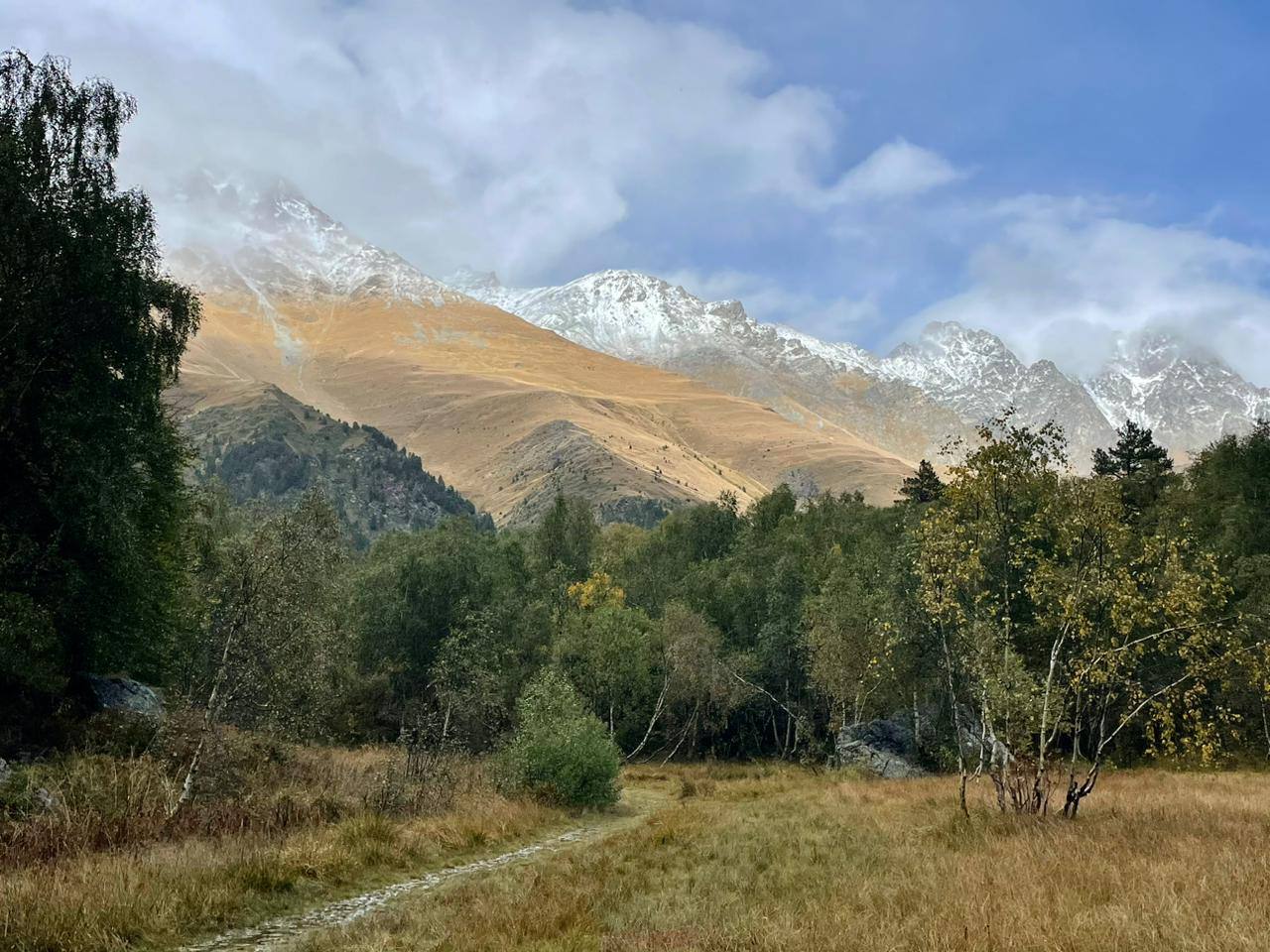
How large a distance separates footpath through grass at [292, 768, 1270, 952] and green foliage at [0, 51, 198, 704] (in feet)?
59.0

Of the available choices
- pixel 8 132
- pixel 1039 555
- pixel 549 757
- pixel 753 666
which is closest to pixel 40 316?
pixel 8 132

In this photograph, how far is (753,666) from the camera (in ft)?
203

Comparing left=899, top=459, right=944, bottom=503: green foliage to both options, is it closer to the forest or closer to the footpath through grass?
the forest

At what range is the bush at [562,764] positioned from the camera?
30922 mm

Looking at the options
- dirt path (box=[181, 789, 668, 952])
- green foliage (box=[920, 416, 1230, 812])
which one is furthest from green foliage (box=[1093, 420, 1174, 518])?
dirt path (box=[181, 789, 668, 952])

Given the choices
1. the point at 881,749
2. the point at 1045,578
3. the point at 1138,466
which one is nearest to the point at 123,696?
the point at 1045,578

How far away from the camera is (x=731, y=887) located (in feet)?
45.2

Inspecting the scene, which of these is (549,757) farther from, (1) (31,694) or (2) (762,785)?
(1) (31,694)

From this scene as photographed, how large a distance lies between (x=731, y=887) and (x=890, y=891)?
3.19m

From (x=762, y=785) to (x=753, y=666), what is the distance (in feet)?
72.3

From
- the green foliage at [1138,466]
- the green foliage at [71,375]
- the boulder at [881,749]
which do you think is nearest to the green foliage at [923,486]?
the green foliage at [1138,466]

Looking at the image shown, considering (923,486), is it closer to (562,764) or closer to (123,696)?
(562,764)

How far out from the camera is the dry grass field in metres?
8.88

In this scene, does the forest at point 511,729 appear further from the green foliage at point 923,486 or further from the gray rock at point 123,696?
the green foliage at point 923,486
